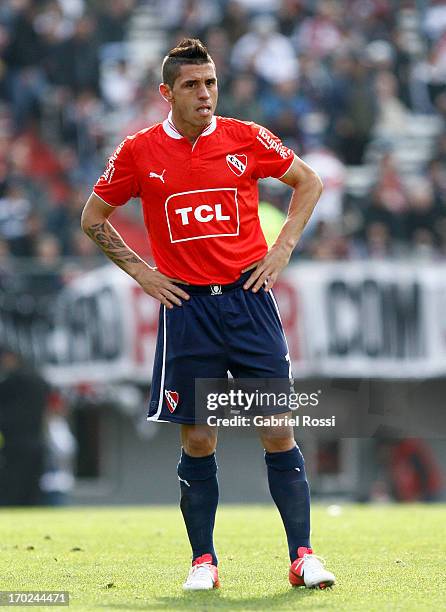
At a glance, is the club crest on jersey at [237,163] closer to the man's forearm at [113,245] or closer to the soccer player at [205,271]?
the soccer player at [205,271]

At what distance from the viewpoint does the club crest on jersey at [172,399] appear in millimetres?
6477

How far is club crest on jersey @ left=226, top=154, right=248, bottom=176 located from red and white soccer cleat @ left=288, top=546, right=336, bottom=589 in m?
1.77

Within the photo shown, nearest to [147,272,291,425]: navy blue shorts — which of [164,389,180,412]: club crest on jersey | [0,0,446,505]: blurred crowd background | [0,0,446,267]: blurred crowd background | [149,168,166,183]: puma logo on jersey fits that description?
[164,389,180,412]: club crest on jersey

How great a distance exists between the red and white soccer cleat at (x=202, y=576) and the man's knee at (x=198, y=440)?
480 mm

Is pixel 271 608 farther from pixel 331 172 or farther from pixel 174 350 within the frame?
pixel 331 172

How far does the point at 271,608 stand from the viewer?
574cm

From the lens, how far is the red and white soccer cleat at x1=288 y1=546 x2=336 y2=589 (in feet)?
Result: 20.4

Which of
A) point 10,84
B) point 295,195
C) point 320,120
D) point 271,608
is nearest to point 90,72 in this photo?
point 10,84

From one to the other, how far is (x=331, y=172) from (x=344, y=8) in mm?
3637

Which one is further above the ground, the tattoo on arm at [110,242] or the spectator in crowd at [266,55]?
the spectator in crowd at [266,55]

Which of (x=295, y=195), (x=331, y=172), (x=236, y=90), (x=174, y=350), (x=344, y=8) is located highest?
(x=344, y=8)

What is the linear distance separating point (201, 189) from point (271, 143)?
43 cm

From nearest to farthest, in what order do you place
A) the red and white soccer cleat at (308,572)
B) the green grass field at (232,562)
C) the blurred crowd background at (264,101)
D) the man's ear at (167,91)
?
1. the green grass field at (232,562)
2. the red and white soccer cleat at (308,572)
3. the man's ear at (167,91)
4. the blurred crowd background at (264,101)

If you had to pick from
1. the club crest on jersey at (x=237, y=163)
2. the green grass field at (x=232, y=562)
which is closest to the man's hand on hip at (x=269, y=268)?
the club crest on jersey at (x=237, y=163)
